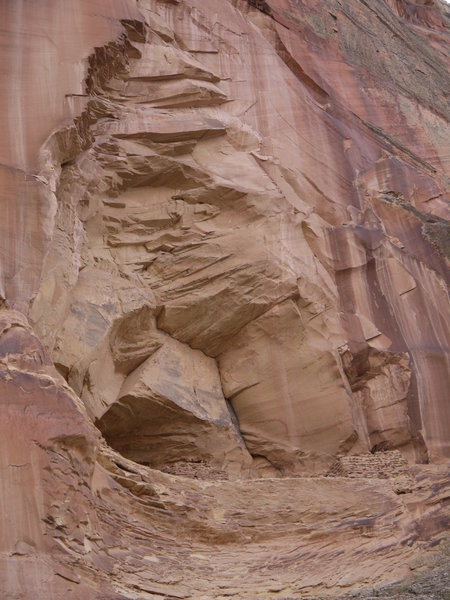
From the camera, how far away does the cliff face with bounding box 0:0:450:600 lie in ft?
39.3

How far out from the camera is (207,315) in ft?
56.5

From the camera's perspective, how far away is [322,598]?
12328 millimetres

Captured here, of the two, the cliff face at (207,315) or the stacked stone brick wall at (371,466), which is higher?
the cliff face at (207,315)

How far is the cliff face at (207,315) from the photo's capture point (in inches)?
472

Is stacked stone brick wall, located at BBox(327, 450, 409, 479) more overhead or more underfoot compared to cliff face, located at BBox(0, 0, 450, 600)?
more underfoot

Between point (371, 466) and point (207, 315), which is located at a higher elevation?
point (207, 315)

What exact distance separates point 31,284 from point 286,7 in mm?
13175

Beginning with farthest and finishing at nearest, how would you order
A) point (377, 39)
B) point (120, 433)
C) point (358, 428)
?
1. point (377, 39)
2. point (358, 428)
3. point (120, 433)

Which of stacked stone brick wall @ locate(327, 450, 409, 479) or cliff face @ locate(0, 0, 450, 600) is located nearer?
cliff face @ locate(0, 0, 450, 600)

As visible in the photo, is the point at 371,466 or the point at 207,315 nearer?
the point at 371,466

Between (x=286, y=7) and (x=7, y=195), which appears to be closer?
(x=7, y=195)

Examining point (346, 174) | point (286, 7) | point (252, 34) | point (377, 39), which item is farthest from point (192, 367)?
point (377, 39)

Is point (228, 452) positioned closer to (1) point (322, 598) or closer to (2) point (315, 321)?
(2) point (315, 321)

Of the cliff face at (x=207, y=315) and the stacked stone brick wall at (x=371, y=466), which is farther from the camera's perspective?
the stacked stone brick wall at (x=371, y=466)
